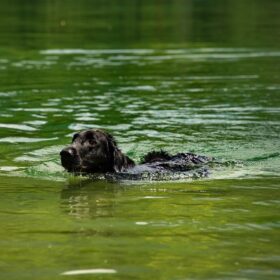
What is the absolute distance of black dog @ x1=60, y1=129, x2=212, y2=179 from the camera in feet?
39.7

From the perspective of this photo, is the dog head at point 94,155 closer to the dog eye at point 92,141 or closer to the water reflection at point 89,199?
the dog eye at point 92,141

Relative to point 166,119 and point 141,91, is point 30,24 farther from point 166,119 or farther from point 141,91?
point 166,119

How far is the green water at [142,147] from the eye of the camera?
7.97 metres

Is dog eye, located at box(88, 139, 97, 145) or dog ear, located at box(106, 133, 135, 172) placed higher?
dog eye, located at box(88, 139, 97, 145)

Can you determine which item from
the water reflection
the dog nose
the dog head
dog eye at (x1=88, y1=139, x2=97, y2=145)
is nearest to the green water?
the water reflection

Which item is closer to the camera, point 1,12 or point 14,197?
point 14,197

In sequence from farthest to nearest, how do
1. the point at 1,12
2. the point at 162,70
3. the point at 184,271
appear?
the point at 1,12, the point at 162,70, the point at 184,271

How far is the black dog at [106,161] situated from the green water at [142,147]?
0.31 meters

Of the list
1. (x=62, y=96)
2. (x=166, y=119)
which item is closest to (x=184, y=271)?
(x=166, y=119)

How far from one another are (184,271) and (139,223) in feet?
6.97

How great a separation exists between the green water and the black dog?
306 millimetres

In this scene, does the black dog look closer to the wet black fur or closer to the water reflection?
the wet black fur

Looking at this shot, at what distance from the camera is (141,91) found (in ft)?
71.4

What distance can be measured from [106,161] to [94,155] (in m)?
0.22
